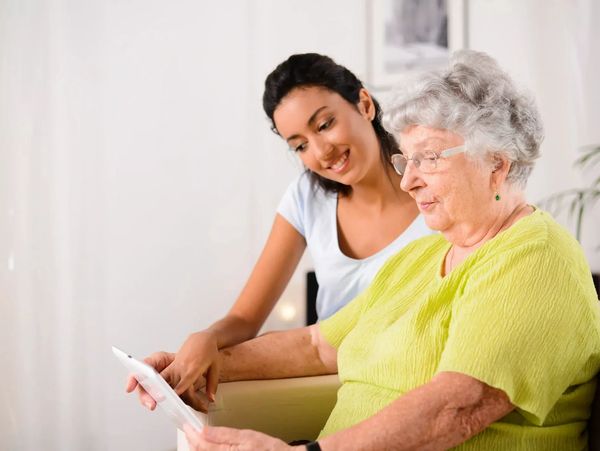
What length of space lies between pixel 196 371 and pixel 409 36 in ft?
6.91

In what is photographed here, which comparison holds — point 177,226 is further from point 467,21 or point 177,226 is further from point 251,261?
point 467,21

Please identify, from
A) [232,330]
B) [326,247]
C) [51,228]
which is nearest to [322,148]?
[326,247]

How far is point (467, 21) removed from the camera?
3209 millimetres

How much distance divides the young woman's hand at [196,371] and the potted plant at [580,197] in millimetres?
1474

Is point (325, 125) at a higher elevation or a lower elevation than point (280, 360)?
higher

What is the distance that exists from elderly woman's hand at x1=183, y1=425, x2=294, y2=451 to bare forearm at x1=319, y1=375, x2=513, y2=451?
16cm

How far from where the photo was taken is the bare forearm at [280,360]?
1.89m

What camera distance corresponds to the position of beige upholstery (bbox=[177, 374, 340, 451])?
1.80 m

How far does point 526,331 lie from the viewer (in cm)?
118

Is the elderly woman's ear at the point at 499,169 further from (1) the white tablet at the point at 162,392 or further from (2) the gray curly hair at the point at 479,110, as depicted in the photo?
(1) the white tablet at the point at 162,392

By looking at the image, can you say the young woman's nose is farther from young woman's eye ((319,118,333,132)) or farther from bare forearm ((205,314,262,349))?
bare forearm ((205,314,262,349))

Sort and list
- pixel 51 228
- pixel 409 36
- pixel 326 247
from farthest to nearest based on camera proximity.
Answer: pixel 409 36
pixel 51 228
pixel 326 247

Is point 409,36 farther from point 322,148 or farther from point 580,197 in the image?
point 322,148

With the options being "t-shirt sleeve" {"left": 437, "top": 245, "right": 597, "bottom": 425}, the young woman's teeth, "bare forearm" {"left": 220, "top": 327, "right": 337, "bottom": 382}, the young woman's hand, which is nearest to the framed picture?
the young woman's teeth
